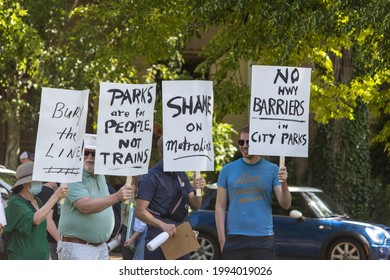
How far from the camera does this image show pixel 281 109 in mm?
9047

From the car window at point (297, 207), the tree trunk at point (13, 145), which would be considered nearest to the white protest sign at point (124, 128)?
the car window at point (297, 207)

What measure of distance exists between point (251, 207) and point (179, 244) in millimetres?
657

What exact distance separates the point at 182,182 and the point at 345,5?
5.04 metres

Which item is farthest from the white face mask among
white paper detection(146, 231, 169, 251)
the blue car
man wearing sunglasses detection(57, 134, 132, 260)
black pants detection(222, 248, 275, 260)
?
the blue car

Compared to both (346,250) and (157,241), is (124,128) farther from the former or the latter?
(346,250)

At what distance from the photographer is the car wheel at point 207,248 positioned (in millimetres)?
17266

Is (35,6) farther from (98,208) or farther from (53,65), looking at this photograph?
(98,208)

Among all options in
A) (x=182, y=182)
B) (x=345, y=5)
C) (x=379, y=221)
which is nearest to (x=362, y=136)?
(x=379, y=221)

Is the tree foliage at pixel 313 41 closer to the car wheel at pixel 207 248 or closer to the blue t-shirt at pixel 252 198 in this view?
the car wheel at pixel 207 248

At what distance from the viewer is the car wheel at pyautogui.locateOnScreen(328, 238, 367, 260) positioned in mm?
16828

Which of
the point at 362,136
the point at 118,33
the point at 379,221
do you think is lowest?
the point at 379,221

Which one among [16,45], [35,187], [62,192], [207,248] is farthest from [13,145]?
[62,192]

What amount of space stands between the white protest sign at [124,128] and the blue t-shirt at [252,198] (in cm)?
78

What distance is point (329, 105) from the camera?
17.9m
